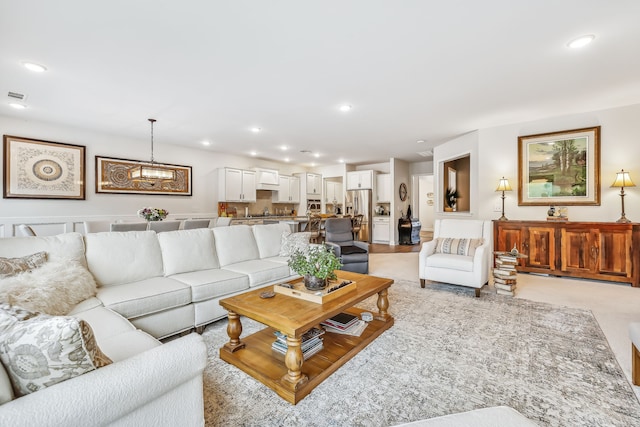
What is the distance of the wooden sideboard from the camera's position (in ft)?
12.6

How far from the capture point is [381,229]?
8.57 m

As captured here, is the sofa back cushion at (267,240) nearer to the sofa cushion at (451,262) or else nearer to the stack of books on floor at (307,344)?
the stack of books on floor at (307,344)

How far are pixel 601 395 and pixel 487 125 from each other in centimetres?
437

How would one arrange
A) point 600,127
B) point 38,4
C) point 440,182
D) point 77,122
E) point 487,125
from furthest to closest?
1. point 440,182
2. point 487,125
3. point 77,122
4. point 600,127
5. point 38,4

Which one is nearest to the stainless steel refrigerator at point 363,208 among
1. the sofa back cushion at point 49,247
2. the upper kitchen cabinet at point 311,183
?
the upper kitchen cabinet at point 311,183

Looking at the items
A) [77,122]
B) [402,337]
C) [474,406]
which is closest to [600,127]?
[402,337]

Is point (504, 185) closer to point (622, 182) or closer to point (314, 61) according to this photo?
point (622, 182)

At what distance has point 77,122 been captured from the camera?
15.1 ft

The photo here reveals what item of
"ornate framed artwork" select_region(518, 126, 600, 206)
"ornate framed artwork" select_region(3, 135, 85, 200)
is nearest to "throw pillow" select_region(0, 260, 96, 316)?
"ornate framed artwork" select_region(3, 135, 85, 200)

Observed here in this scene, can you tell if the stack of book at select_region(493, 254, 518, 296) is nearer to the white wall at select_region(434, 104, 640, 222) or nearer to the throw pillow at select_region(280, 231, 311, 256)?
the white wall at select_region(434, 104, 640, 222)

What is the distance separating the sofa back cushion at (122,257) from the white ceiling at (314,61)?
5.55 feet

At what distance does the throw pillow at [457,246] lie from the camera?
11.8 feet

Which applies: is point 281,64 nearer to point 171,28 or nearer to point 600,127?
point 171,28

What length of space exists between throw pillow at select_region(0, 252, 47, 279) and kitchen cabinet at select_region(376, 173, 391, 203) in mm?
7561
